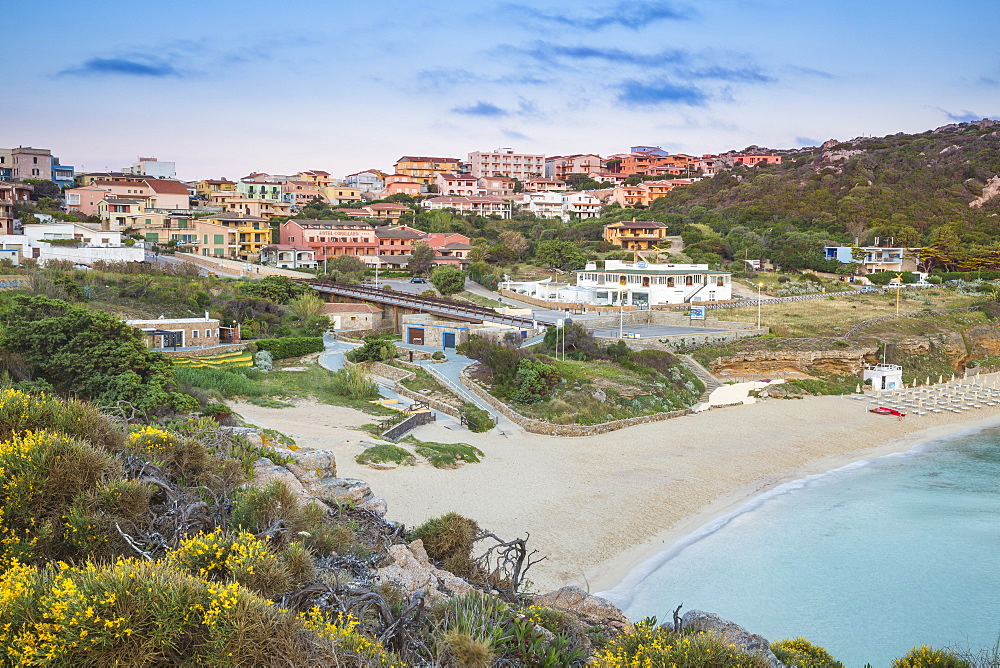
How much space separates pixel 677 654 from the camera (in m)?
6.07

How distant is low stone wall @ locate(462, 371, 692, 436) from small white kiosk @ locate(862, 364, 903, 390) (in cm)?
1281

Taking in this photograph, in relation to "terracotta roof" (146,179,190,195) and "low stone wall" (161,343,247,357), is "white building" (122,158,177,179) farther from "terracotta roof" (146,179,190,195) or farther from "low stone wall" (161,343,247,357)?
"low stone wall" (161,343,247,357)

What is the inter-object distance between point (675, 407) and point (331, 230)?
4498cm

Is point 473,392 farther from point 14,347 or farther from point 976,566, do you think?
point 976,566

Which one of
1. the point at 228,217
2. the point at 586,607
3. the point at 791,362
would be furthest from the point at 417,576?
the point at 228,217

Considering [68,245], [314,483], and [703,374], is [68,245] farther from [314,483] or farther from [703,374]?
[314,483]

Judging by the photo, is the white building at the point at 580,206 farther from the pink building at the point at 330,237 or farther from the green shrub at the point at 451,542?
the green shrub at the point at 451,542

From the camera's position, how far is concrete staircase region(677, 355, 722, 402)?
30602mm

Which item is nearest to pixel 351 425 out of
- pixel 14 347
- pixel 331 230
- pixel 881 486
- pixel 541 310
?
pixel 14 347

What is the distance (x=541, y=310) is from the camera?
147 ft

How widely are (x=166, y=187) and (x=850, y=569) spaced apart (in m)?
68.8

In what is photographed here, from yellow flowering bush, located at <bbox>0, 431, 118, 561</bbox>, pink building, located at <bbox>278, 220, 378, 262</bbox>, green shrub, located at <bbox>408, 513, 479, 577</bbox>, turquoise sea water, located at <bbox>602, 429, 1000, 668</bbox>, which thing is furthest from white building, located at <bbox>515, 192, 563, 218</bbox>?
yellow flowering bush, located at <bbox>0, 431, 118, 561</bbox>

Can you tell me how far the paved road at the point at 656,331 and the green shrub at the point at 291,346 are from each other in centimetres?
1315

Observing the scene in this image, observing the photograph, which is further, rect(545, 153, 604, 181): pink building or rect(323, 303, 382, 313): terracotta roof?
rect(545, 153, 604, 181): pink building
